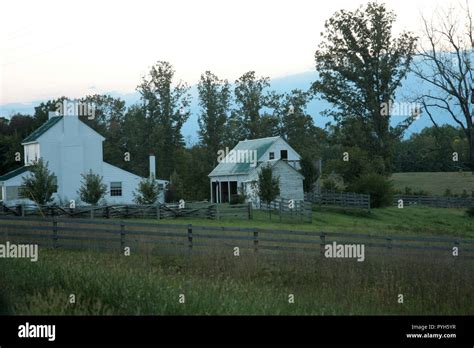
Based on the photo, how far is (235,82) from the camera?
→ 273 ft

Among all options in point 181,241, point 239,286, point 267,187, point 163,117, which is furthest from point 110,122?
point 239,286

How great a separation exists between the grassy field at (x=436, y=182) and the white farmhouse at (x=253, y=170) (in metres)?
20.7

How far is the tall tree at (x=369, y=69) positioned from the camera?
64062 mm

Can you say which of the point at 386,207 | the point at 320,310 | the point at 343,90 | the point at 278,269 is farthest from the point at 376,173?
the point at 320,310

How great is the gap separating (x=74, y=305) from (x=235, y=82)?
2956 inches

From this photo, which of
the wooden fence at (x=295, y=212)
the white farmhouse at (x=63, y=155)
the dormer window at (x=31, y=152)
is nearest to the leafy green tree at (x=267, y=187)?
the wooden fence at (x=295, y=212)

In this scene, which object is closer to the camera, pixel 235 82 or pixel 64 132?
pixel 64 132

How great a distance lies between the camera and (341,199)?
58469 millimetres

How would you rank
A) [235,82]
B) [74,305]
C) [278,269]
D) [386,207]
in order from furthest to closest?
[235,82] < [386,207] < [278,269] < [74,305]

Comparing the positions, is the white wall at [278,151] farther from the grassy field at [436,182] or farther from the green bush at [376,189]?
the grassy field at [436,182]

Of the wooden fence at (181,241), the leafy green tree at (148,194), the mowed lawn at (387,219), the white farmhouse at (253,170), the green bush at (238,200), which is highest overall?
the white farmhouse at (253,170)

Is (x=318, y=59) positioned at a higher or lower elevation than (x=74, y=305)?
higher
